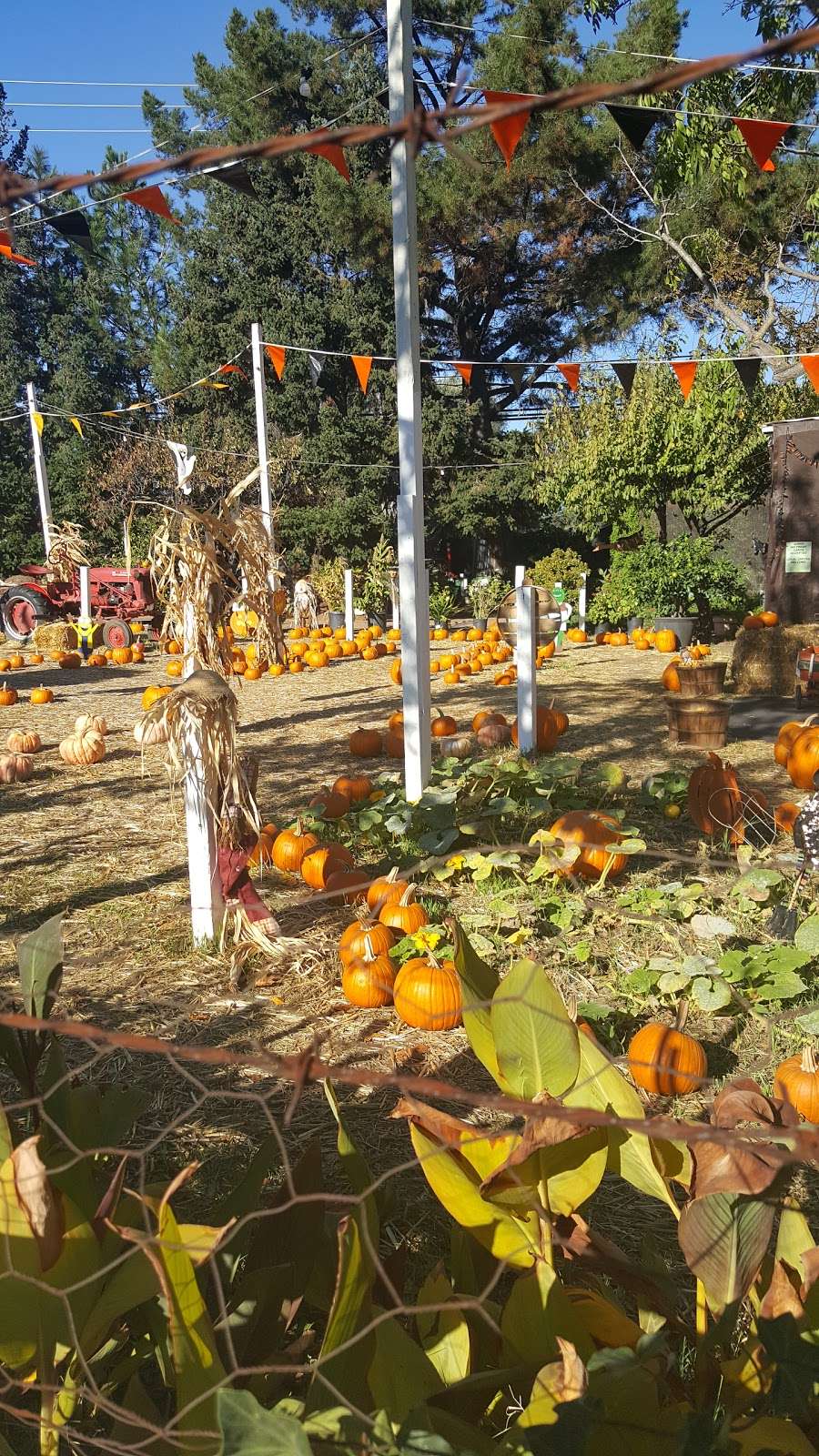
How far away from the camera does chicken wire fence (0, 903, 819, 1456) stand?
1145mm

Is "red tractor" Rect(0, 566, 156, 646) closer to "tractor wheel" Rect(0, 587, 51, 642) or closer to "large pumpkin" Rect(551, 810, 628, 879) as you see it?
"tractor wheel" Rect(0, 587, 51, 642)

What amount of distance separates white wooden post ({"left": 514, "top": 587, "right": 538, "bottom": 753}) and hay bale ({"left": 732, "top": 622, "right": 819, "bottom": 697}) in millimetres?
4129

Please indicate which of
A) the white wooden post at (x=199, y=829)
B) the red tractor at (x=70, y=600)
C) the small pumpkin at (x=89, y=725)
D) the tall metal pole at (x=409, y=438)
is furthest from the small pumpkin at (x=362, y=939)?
the red tractor at (x=70, y=600)

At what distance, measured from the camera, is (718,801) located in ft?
15.4

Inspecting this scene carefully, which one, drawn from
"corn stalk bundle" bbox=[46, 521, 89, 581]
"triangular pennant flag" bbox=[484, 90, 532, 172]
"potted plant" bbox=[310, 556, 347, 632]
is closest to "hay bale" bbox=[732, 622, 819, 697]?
"triangular pennant flag" bbox=[484, 90, 532, 172]

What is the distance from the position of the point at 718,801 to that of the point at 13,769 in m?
4.74

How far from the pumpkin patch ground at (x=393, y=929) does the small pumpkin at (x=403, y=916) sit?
15mm

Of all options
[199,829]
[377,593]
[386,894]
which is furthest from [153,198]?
[377,593]

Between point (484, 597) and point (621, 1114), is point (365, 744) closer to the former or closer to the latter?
point (621, 1114)

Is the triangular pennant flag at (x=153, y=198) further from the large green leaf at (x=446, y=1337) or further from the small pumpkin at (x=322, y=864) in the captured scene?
the large green leaf at (x=446, y=1337)

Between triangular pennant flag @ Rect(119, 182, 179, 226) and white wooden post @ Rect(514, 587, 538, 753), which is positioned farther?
triangular pennant flag @ Rect(119, 182, 179, 226)

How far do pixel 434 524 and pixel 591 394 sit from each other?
7.18 m

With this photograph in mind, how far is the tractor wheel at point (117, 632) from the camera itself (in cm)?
1441

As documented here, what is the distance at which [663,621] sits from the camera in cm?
1366
